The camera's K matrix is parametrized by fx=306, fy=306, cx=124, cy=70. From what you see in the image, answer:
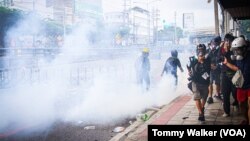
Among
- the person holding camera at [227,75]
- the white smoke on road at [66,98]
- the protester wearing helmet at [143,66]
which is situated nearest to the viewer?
the person holding camera at [227,75]

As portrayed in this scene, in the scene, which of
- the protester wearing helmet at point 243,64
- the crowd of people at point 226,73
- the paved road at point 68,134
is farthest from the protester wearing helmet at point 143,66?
the protester wearing helmet at point 243,64

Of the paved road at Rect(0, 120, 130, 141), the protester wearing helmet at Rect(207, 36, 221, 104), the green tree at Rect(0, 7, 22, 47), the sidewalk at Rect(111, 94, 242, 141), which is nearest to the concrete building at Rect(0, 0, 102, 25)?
the green tree at Rect(0, 7, 22, 47)

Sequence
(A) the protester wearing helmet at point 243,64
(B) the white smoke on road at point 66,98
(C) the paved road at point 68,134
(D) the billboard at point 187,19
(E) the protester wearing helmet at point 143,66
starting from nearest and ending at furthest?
(A) the protester wearing helmet at point 243,64
(C) the paved road at point 68,134
(B) the white smoke on road at point 66,98
(E) the protester wearing helmet at point 143,66
(D) the billboard at point 187,19

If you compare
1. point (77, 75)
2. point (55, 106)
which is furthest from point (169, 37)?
point (55, 106)

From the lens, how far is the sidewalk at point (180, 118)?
590cm

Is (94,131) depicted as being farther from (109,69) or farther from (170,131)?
(109,69)

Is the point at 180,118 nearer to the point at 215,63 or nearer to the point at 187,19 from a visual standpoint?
the point at 215,63

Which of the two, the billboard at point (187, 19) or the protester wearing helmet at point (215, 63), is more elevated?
the billboard at point (187, 19)

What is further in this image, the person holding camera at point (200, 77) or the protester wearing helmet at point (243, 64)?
the person holding camera at point (200, 77)

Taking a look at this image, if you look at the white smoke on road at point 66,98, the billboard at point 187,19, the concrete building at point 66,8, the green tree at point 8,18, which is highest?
the billboard at point 187,19

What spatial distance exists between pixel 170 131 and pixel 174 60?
677 cm

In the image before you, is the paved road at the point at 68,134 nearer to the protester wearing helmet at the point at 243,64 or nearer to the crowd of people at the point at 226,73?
the crowd of people at the point at 226,73

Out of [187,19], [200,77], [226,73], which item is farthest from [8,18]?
[187,19]

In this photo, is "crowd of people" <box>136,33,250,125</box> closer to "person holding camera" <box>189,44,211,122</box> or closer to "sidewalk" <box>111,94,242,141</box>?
"person holding camera" <box>189,44,211,122</box>
